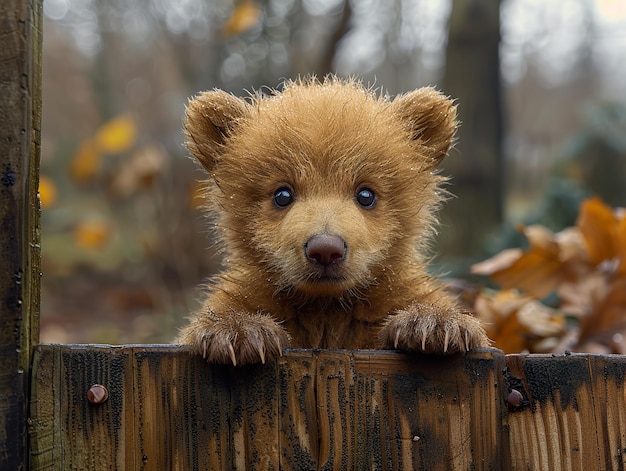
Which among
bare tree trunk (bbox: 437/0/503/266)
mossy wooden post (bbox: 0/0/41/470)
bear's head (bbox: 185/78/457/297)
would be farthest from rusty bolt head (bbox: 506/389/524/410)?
bare tree trunk (bbox: 437/0/503/266)

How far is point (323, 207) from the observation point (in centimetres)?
260

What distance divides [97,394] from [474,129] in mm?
5816

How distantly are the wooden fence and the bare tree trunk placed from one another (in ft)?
16.5

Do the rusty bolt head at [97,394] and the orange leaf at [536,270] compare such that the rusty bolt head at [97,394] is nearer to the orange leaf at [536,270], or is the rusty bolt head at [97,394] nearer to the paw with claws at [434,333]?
the paw with claws at [434,333]

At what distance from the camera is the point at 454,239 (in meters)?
7.34

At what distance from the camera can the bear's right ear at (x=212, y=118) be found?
9.89ft

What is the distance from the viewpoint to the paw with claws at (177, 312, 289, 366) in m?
2.22

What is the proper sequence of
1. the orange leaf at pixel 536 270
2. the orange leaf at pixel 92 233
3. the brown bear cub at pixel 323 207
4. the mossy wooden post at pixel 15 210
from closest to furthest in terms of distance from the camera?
the mossy wooden post at pixel 15 210 < the brown bear cub at pixel 323 207 < the orange leaf at pixel 536 270 < the orange leaf at pixel 92 233

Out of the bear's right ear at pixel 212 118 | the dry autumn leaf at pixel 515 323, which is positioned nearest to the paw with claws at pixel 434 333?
the bear's right ear at pixel 212 118

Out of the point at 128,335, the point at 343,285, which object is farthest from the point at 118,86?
the point at 343,285

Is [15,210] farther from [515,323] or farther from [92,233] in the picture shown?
[92,233]

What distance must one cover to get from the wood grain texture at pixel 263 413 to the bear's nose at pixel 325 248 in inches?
14.2

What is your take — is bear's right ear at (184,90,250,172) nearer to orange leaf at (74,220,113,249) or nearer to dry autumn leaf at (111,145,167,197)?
dry autumn leaf at (111,145,167,197)

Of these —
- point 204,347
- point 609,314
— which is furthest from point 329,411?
point 609,314
